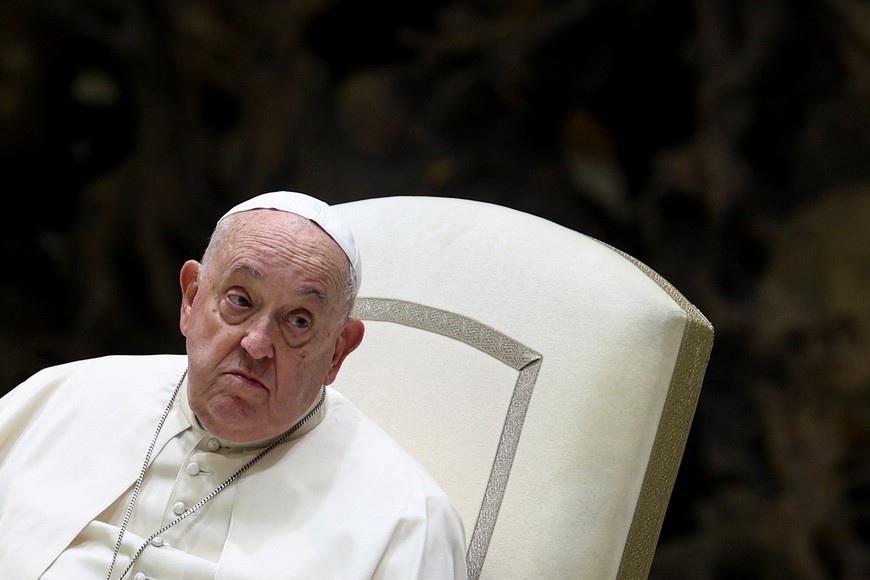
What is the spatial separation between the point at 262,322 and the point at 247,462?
360 millimetres

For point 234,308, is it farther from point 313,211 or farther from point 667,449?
point 667,449

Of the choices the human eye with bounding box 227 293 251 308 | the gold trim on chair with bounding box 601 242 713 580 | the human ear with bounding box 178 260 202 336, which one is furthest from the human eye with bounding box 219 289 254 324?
the gold trim on chair with bounding box 601 242 713 580

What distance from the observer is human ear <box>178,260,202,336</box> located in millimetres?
2211

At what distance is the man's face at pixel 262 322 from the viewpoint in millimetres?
2070

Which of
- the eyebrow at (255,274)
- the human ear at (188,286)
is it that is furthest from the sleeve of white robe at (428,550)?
the human ear at (188,286)

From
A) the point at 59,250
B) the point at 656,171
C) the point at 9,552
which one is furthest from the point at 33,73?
the point at 9,552

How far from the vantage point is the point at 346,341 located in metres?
2.26

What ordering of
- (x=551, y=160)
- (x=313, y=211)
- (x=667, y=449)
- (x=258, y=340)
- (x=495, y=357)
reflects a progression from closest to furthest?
(x=258, y=340) → (x=313, y=211) → (x=667, y=449) → (x=495, y=357) → (x=551, y=160)

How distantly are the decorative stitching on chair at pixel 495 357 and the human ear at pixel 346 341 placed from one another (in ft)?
1.08

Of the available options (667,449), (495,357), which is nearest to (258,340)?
(495,357)

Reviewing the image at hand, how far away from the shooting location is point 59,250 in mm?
5402

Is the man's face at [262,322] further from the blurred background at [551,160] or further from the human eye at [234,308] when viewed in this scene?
the blurred background at [551,160]

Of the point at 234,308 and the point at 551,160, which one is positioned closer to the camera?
the point at 234,308

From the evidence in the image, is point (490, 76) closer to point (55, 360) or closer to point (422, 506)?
point (55, 360)
